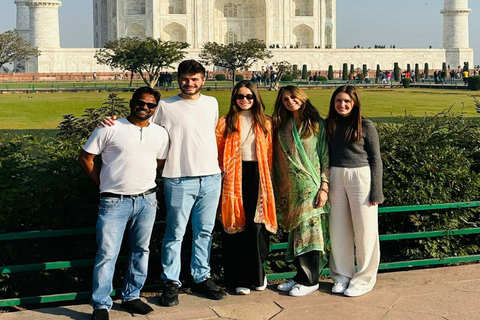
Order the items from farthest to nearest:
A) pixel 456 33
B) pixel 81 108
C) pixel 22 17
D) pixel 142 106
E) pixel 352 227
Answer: pixel 456 33 < pixel 22 17 < pixel 81 108 < pixel 352 227 < pixel 142 106

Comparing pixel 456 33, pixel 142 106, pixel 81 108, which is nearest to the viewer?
pixel 142 106

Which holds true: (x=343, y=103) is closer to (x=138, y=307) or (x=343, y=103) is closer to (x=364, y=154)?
(x=364, y=154)

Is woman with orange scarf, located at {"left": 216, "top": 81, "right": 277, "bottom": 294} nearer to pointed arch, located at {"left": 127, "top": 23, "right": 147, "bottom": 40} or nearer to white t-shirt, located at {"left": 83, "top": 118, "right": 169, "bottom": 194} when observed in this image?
white t-shirt, located at {"left": 83, "top": 118, "right": 169, "bottom": 194}

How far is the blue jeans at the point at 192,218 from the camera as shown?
4227 mm

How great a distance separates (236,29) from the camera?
54219mm

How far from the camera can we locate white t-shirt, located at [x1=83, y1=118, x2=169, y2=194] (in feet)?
13.0

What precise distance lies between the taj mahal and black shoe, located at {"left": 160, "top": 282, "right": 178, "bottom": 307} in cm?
4508

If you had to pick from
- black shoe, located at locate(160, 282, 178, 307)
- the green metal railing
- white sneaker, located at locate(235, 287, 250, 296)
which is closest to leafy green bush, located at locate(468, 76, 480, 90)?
the green metal railing

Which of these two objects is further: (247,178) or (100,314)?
(247,178)

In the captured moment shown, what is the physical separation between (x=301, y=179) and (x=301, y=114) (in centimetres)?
39

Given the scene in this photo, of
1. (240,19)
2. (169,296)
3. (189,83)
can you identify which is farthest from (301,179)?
(240,19)

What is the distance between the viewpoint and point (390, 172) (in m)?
5.12

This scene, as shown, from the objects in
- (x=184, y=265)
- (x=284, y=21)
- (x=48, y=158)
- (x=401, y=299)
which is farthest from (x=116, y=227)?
(x=284, y=21)

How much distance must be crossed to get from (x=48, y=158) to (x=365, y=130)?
7.25 feet
